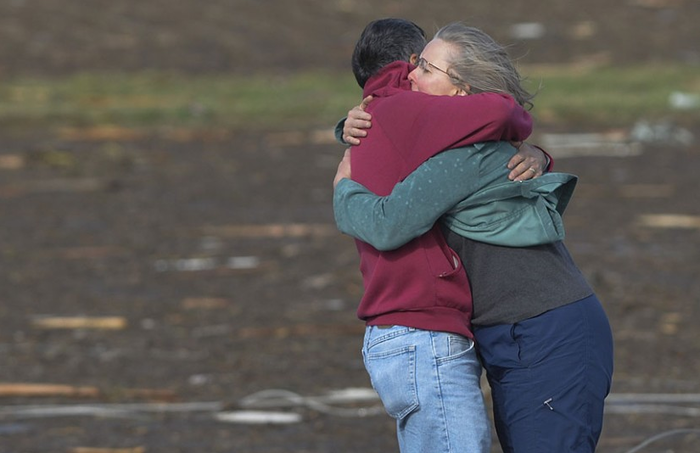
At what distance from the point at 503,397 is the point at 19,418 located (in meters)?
3.89

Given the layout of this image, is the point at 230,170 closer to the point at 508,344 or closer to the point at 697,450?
the point at 697,450

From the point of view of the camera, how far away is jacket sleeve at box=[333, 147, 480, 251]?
12.6 feet

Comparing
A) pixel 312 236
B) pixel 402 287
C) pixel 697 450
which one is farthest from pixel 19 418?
pixel 312 236

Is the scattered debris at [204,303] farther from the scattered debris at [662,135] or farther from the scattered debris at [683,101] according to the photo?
the scattered debris at [683,101]

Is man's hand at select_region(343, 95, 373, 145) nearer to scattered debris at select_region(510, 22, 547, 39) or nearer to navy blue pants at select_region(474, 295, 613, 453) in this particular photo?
navy blue pants at select_region(474, 295, 613, 453)

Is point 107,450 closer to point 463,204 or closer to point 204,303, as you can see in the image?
point 204,303

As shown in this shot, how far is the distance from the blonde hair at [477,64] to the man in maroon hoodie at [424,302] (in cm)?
11

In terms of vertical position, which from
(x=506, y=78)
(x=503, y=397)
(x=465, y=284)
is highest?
(x=506, y=78)

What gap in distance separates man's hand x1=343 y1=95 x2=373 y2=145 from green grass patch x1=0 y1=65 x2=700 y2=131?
13.2 metres

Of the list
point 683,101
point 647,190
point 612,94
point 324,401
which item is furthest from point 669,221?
point 612,94

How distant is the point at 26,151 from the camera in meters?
15.9

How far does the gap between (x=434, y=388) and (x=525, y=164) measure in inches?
26.8

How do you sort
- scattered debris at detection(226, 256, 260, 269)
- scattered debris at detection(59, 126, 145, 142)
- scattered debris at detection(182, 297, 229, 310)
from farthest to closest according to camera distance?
1. scattered debris at detection(59, 126, 145, 142)
2. scattered debris at detection(226, 256, 260, 269)
3. scattered debris at detection(182, 297, 229, 310)

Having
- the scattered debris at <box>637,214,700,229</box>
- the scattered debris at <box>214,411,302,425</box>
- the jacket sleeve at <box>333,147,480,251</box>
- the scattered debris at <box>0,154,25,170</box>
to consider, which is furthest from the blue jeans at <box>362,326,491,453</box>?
the scattered debris at <box>0,154,25,170</box>
